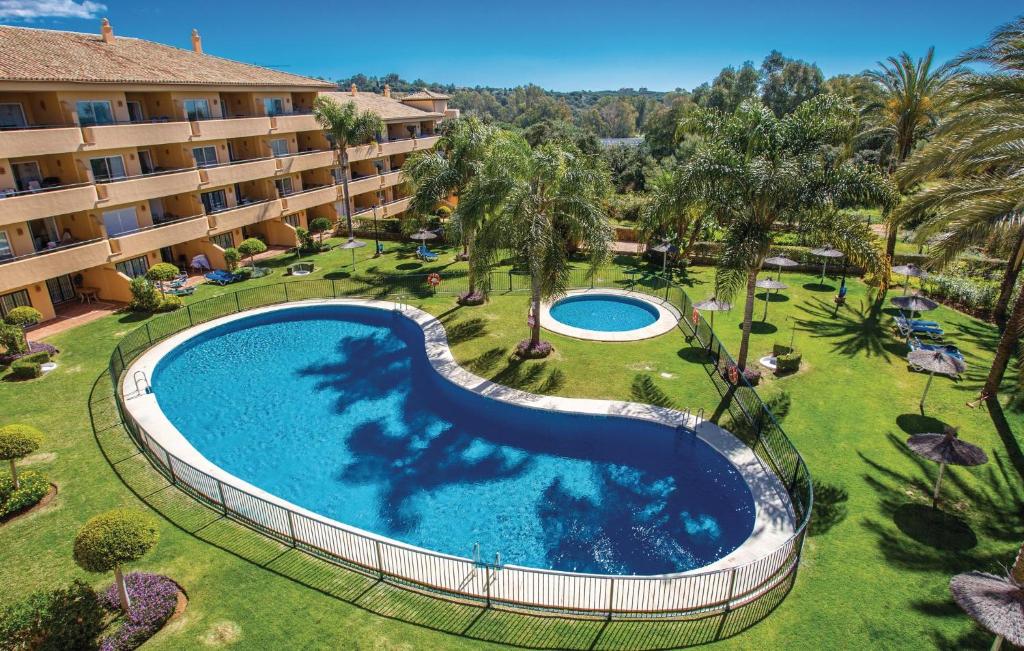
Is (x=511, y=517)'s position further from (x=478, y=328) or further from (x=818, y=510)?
(x=478, y=328)

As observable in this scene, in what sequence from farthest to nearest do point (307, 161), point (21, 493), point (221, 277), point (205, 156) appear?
point (307, 161) → point (205, 156) → point (221, 277) → point (21, 493)

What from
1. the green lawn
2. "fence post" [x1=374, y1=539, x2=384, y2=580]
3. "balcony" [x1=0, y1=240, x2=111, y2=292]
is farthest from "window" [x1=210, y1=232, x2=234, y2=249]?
"fence post" [x1=374, y1=539, x2=384, y2=580]

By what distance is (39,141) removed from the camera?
1020 inches

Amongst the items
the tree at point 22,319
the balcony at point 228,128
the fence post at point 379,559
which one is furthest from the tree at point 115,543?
the balcony at point 228,128

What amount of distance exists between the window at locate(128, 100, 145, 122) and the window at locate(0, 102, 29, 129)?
18.8ft

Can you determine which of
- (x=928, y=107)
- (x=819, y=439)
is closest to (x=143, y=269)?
(x=819, y=439)

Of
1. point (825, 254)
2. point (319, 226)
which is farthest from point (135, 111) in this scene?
point (825, 254)

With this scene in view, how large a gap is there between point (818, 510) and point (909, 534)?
1.95 m

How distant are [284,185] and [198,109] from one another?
884cm

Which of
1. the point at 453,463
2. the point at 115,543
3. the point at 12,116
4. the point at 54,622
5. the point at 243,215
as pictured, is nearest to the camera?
the point at 54,622

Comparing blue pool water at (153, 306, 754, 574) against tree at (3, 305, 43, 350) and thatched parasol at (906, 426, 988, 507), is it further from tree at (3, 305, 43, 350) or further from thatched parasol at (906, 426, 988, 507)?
tree at (3, 305, 43, 350)

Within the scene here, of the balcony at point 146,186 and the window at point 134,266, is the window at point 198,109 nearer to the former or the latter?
the balcony at point 146,186

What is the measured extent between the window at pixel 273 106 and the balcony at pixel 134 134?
28.3 feet

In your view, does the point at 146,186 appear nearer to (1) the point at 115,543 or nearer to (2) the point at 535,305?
(2) the point at 535,305
